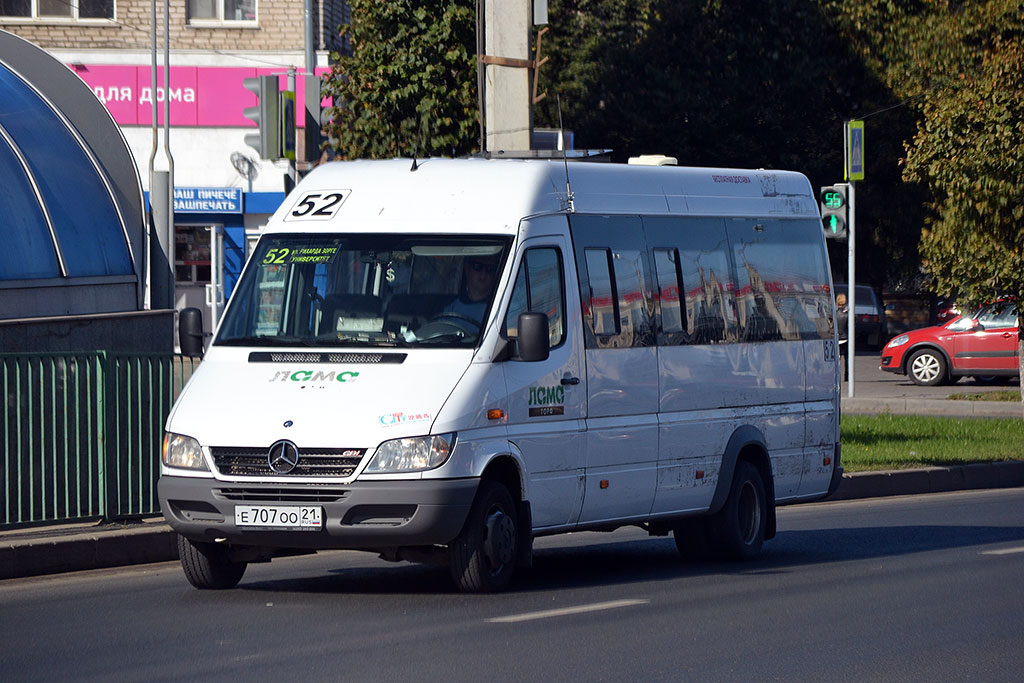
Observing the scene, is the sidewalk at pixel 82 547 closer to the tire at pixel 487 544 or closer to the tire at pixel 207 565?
the tire at pixel 207 565

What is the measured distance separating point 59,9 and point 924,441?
25368 millimetres

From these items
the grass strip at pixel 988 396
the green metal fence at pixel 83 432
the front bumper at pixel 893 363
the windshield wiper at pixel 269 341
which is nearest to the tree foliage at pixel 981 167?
the grass strip at pixel 988 396

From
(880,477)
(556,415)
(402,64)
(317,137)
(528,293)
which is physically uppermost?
(402,64)

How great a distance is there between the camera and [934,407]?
26172 millimetres

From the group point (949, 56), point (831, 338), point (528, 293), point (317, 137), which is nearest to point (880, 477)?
point (831, 338)

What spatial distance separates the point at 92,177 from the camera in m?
19.1

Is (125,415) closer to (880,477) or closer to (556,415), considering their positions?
(556,415)

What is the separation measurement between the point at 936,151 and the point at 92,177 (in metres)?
12.2

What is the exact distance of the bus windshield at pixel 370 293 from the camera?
9.73m

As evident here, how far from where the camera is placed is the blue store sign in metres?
37.8

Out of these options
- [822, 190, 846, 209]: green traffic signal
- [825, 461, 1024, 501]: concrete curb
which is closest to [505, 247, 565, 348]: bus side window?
[825, 461, 1024, 501]: concrete curb

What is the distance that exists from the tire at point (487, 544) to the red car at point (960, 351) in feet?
72.6

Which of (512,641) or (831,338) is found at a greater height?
(831,338)

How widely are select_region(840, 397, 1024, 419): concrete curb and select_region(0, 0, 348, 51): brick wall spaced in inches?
662
